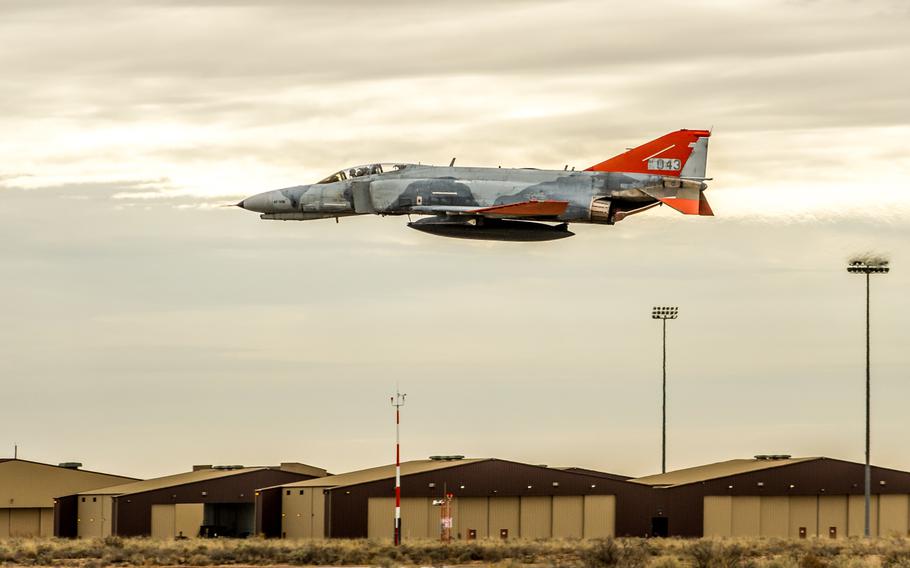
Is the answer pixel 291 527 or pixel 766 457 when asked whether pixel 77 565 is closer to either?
pixel 291 527

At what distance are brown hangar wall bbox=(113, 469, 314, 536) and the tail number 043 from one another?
4426cm

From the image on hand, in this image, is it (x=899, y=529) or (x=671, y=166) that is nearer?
(x=671, y=166)

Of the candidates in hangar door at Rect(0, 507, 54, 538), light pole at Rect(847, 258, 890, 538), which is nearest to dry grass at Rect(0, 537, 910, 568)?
light pole at Rect(847, 258, 890, 538)

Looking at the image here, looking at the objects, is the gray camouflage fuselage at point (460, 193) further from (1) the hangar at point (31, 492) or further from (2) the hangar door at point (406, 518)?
(1) the hangar at point (31, 492)

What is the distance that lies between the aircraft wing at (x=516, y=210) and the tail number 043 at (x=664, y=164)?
4434 millimetres

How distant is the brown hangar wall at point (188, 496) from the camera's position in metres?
101

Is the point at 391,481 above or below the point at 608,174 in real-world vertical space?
below

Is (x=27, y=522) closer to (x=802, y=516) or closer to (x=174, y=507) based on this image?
(x=174, y=507)

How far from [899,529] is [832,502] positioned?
409 centimetres

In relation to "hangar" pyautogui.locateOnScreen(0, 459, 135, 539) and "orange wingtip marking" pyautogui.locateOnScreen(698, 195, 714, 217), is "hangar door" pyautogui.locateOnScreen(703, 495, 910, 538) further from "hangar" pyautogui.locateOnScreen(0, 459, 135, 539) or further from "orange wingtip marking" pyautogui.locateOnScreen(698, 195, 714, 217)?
"hangar" pyautogui.locateOnScreen(0, 459, 135, 539)

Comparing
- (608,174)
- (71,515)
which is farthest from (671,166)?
(71,515)

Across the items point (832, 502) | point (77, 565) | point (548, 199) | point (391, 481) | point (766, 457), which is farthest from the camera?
point (766, 457)

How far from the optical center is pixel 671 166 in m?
68.6

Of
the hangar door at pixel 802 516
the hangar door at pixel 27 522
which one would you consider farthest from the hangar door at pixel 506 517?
the hangar door at pixel 27 522
